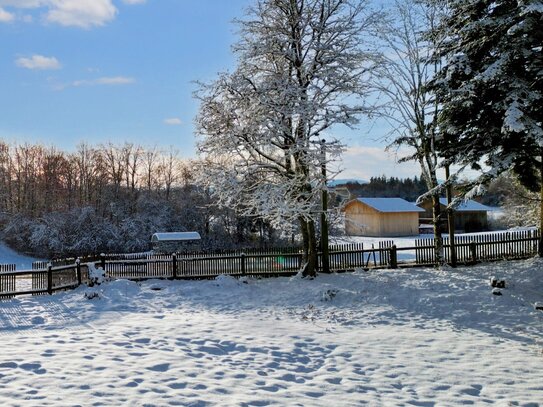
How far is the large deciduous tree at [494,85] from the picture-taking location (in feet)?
40.9

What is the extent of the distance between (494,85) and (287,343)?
33.5 feet

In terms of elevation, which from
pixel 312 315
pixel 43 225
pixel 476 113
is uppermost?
pixel 476 113

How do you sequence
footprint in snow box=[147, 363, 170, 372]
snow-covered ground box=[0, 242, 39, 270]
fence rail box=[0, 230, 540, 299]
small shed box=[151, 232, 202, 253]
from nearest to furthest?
footprint in snow box=[147, 363, 170, 372], fence rail box=[0, 230, 540, 299], small shed box=[151, 232, 202, 253], snow-covered ground box=[0, 242, 39, 270]

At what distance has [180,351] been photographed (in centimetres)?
773

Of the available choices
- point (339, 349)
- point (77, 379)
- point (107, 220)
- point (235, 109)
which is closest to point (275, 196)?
point (235, 109)

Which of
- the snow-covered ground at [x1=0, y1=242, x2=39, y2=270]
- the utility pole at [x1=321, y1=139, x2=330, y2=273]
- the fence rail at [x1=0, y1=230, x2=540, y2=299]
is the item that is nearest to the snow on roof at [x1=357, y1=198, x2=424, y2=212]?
the fence rail at [x1=0, y1=230, x2=540, y2=299]

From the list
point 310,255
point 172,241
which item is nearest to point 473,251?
point 310,255

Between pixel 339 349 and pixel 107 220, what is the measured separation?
3859 centimetres

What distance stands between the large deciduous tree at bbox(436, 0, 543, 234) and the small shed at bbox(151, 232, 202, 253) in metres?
21.1

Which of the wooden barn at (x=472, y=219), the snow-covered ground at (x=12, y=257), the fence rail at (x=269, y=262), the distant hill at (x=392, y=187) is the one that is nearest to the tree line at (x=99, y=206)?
the snow-covered ground at (x=12, y=257)

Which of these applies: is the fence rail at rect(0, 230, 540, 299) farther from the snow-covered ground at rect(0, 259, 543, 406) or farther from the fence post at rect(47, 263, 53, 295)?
the snow-covered ground at rect(0, 259, 543, 406)

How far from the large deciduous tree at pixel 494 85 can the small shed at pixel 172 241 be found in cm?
2109

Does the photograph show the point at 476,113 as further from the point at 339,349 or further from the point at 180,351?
the point at 180,351

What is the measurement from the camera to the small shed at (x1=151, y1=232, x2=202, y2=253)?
31234 millimetres
